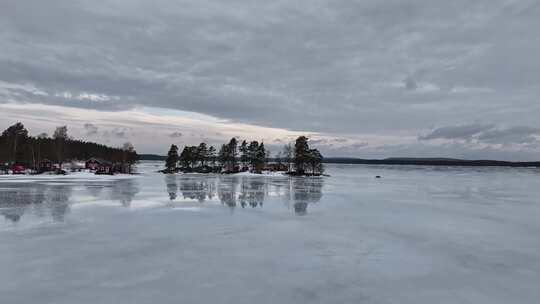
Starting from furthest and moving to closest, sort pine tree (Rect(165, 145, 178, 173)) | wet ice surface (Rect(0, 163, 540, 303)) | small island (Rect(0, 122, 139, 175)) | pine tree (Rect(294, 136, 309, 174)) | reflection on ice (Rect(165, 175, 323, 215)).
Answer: pine tree (Rect(165, 145, 178, 173))
pine tree (Rect(294, 136, 309, 174))
small island (Rect(0, 122, 139, 175))
reflection on ice (Rect(165, 175, 323, 215))
wet ice surface (Rect(0, 163, 540, 303))

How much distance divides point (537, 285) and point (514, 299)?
1475 mm

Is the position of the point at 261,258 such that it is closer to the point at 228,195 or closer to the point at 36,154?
the point at 228,195

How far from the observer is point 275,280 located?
8734 mm

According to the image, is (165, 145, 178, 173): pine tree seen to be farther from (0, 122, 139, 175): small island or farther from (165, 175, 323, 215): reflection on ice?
(165, 175, 323, 215): reflection on ice

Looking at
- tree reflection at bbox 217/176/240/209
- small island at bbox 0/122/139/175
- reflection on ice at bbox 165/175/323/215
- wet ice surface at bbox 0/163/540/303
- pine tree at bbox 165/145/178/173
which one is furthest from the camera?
pine tree at bbox 165/145/178/173

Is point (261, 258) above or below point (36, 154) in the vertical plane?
below

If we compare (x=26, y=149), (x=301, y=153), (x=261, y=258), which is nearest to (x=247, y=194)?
(x=261, y=258)

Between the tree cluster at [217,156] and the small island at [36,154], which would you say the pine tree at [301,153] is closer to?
the tree cluster at [217,156]

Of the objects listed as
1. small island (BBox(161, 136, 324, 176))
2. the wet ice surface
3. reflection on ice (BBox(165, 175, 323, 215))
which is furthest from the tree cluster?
the wet ice surface

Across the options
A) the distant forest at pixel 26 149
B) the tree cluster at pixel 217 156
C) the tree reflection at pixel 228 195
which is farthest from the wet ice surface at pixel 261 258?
the tree cluster at pixel 217 156

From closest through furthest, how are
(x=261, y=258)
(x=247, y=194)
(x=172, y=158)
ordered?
(x=261, y=258)
(x=247, y=194)
(x=172, y=158)

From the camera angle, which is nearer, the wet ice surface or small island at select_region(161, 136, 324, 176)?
the wet ice surface

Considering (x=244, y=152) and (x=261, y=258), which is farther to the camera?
(x=244, y=152)

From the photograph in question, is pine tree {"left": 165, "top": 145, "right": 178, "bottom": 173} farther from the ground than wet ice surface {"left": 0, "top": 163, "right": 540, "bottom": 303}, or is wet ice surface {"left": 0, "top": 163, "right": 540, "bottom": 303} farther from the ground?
pine tree {"left": 165, "top": 145, "right": 178, "bottom": 173}
